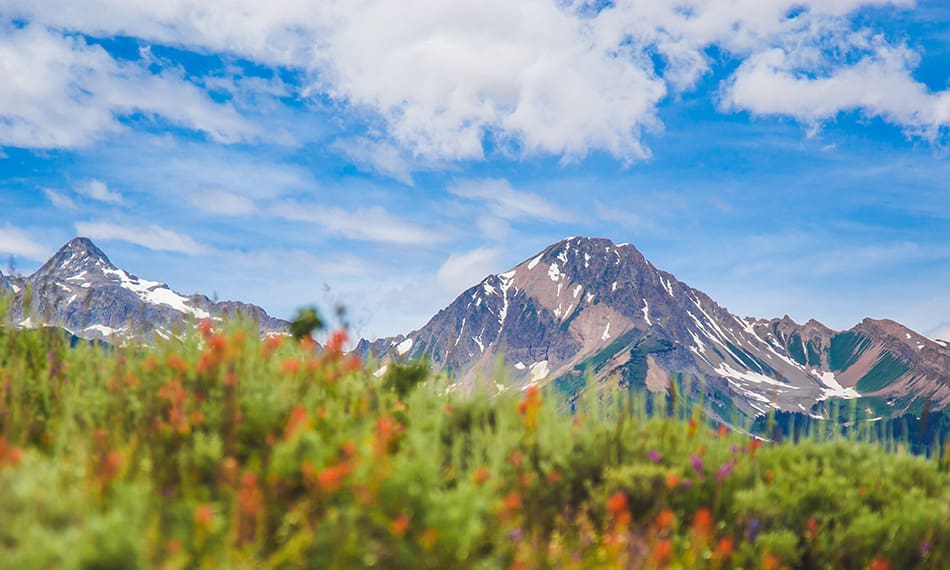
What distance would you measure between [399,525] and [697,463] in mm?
3597

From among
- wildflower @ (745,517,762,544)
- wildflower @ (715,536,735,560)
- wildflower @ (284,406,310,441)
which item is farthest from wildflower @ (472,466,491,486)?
wildflower @ (745,517,762,544)

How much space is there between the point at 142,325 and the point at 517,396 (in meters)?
4.20

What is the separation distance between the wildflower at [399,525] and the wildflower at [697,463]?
3393 millimetres

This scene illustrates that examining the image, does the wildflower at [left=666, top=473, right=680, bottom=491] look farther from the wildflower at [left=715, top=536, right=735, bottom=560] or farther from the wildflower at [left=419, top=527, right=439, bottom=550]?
the wildflower at [left=419, top=527, right=439, bottom=550]

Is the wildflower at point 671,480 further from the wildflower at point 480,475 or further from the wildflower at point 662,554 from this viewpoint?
the wildflower at point 480,475

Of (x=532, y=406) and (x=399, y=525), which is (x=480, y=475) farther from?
(x=532, y=406)

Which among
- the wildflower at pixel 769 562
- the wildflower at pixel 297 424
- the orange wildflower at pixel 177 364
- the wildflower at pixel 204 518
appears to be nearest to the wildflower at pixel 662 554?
the wildflower at pixel 769 562

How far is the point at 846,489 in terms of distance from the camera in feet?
21.0

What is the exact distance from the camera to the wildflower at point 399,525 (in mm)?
3459

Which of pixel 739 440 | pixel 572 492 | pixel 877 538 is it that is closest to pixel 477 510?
pixel 572 492

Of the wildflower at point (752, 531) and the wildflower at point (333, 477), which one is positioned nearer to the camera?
the wildflower at point (333, 477)

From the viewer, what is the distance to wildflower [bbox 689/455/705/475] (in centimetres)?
609

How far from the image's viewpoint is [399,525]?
11.3ft

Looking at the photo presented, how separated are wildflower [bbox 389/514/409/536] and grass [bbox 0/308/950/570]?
0.08 metres
